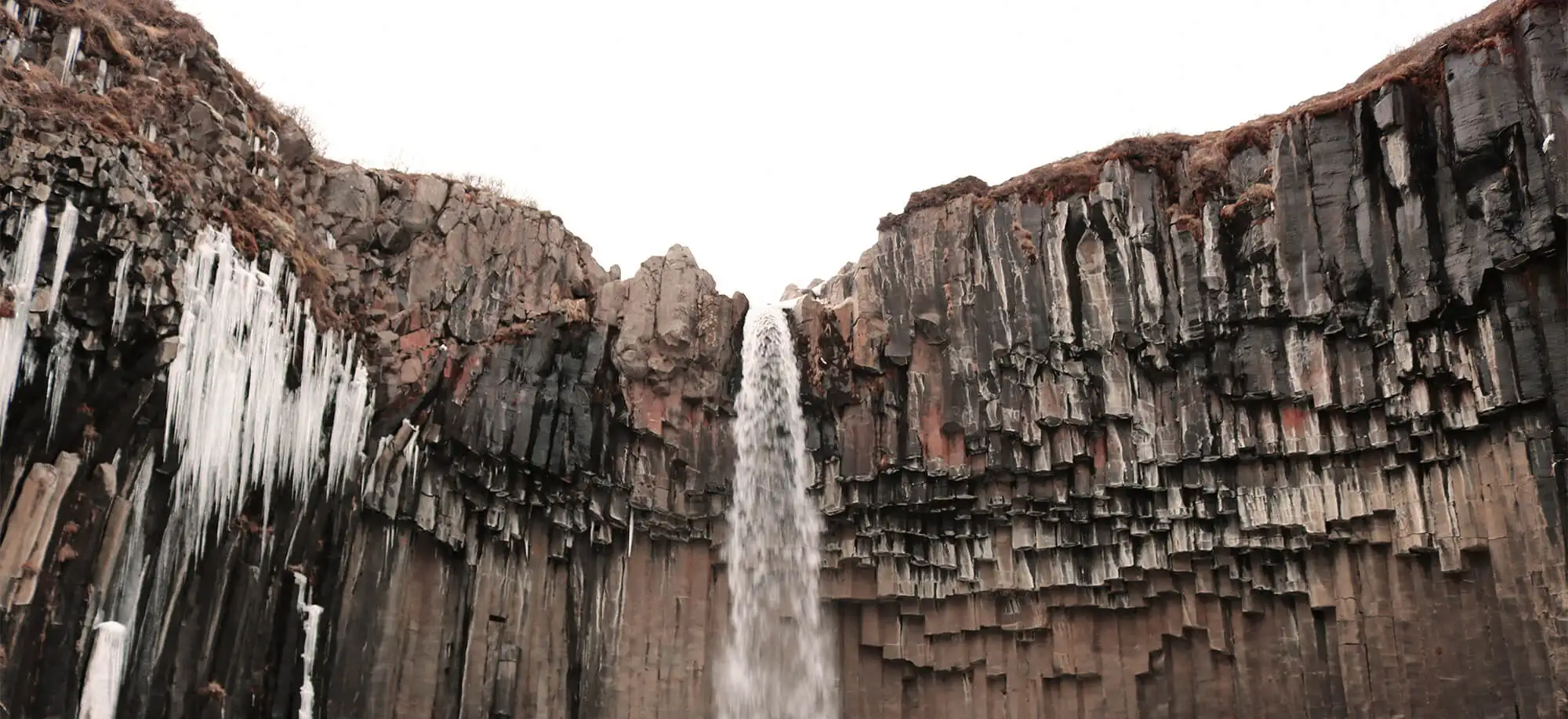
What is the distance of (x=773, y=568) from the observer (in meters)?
23.6

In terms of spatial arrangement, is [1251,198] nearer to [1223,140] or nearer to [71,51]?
[1223,140]

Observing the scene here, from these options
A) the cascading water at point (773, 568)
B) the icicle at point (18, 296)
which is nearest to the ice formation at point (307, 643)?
the icicle at point (18, 296)

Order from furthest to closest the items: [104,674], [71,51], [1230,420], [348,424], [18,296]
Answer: [1230,420]
[348,424]
[71,51]
[104,674]
[18,296]

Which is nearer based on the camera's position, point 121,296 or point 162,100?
point 121,296

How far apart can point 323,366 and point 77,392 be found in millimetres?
4514

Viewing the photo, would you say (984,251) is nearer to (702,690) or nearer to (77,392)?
(702,690)

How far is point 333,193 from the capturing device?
2077cm

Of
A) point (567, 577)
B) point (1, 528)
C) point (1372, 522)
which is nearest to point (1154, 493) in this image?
point (1372, 522)

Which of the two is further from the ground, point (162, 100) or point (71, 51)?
point (71, 51)

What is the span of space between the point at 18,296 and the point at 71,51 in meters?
4.73

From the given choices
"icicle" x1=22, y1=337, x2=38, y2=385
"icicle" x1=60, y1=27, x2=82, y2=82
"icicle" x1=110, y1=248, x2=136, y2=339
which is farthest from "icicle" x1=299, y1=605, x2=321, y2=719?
"icicle" x1=60, y1=27, x2=82, y2=82

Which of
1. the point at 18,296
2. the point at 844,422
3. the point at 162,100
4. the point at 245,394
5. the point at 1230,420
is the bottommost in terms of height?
the point at 245,394

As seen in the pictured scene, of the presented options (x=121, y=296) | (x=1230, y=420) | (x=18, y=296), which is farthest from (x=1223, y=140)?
(x=18, y=296)

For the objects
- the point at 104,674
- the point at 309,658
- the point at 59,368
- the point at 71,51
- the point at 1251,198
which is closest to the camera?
the point at 59,368
